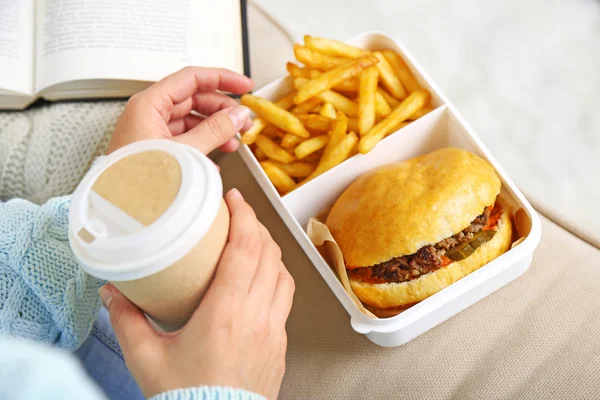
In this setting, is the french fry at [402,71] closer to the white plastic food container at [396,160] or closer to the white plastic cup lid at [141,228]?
the white plastic food container at [396,160]

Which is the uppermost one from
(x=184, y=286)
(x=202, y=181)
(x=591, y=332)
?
(x=202, y=181)

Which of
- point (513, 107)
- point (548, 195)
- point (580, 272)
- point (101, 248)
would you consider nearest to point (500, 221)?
point (580, 272)

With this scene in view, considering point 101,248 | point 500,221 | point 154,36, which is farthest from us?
point 154,36

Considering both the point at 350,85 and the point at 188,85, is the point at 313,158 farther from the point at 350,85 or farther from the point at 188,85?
the point at 188,85

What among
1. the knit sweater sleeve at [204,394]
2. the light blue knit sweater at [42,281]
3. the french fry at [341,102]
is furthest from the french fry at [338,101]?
the knit sweater sleeve at [204,394]

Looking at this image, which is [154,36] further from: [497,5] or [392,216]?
[497,5]
